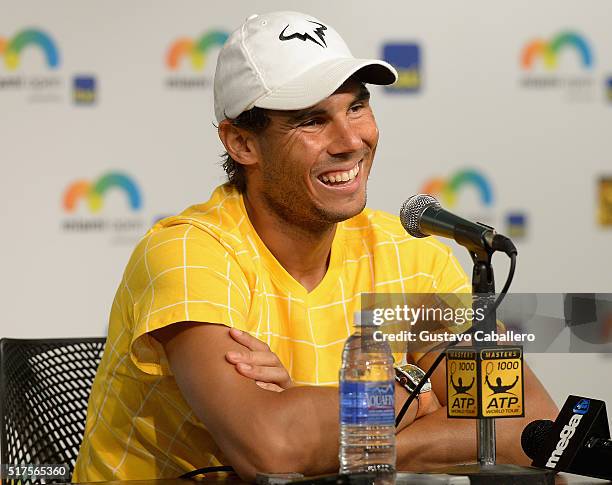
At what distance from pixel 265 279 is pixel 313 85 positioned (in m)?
0.41

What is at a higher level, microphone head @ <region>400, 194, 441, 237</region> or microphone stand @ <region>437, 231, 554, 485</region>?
microphone head @ <region>400, 194, 441, 237</region>

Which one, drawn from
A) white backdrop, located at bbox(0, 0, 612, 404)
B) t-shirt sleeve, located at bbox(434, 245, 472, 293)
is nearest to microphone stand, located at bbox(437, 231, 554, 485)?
t-shirt sleeve, located at bbox(434, 245, 472, 293)

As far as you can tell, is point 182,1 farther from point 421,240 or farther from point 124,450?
point 124,450

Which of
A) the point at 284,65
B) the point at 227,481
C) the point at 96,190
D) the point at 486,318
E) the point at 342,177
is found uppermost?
the point at 284,65

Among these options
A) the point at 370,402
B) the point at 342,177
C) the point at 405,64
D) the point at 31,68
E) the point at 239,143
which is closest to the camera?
the point at 370,402

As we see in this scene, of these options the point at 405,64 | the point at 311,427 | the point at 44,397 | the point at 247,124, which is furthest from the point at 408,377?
the point at 405,64

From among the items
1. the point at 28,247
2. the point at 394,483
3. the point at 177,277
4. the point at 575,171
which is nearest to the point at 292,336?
the point at 177,277

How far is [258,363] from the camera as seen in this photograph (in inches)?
74.7

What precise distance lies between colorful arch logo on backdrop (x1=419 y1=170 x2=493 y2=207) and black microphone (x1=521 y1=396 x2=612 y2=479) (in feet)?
7.59

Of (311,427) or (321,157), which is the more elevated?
(321,157)

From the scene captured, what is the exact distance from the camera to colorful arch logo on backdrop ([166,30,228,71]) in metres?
3.88

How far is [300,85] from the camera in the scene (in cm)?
212

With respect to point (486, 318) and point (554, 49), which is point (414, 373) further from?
point (554, 49)

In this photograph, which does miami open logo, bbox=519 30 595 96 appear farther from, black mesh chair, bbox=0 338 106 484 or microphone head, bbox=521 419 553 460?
microphone head, bbox=521 419 553 460
